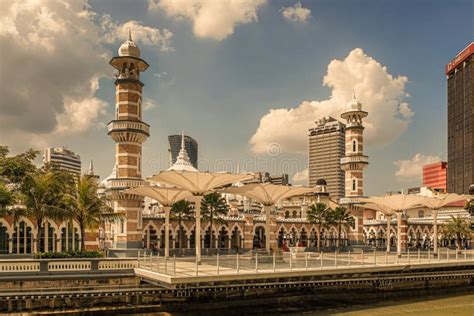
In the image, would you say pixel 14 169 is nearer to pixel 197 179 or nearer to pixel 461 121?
pixel 197 179

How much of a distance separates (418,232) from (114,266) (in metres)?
67.0

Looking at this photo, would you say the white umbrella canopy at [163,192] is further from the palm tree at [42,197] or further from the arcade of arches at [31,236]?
the arcade of arches at [31,236]

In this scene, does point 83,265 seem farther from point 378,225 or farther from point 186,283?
point 378,225

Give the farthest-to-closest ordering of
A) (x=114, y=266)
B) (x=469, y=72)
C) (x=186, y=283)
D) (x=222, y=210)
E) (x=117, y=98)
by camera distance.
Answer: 1. (x=469, y=72)
2. (x=222, y=210)
3. (x=117, y=98)
4. (x=114, y=266)
5. (x=186, y=283)

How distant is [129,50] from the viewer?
157 ft

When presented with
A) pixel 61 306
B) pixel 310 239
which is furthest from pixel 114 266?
pixel 310 239

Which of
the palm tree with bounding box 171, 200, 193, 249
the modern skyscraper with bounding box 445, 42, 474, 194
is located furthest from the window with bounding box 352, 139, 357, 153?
the modern skyscraper with bounding box 445, 42, 474, 194

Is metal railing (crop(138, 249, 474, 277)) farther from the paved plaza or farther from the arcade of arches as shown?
the arcade of arches

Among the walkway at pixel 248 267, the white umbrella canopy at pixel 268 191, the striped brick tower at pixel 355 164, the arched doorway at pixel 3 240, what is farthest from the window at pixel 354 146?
the arched doorway at pixel 3 240

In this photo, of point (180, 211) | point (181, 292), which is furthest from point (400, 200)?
point (181, 292)

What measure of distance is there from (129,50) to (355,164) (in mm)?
35080

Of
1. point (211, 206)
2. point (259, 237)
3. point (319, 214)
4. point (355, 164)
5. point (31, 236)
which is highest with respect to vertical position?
point (355, 164)

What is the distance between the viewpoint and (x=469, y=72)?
158 meters

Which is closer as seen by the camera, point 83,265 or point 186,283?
point 186,283
